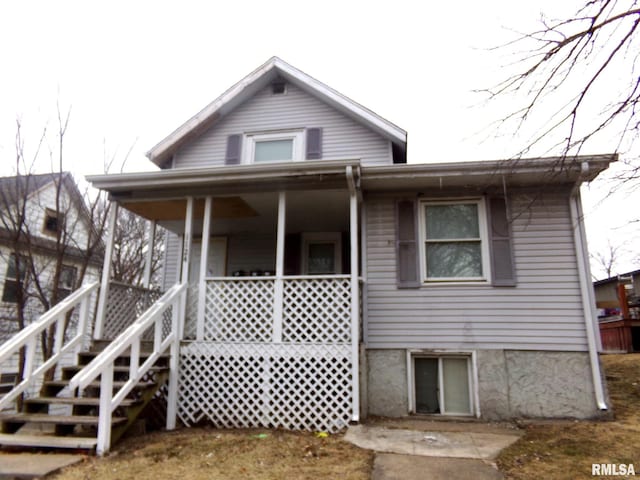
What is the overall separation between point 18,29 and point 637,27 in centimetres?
994

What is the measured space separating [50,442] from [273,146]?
6395 millimetres

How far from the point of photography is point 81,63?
8.72m

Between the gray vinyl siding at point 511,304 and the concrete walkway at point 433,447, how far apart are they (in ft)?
4.03

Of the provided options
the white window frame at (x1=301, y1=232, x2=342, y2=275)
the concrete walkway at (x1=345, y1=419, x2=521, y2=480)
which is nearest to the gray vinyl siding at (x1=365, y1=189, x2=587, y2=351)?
the concrete walkway at (x1=345, y1=419, x2=521, y2=480)

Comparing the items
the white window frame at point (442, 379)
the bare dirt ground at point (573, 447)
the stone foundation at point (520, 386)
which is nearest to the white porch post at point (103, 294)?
the stone foundation at point (520, 386)

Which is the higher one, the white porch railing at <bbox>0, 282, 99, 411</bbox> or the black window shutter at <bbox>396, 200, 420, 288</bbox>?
the black window shutter at <bbox>396, 200, 420, 288</bbox>

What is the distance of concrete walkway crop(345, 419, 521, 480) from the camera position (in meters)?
3.53

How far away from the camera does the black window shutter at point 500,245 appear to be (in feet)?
20.0

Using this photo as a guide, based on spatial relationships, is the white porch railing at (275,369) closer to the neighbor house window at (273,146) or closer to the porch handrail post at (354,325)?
the porch handrail post at (354,325)

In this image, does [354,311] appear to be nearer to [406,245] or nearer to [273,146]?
[406,245]

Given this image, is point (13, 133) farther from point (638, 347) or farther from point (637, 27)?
Answer: point (638, 347)

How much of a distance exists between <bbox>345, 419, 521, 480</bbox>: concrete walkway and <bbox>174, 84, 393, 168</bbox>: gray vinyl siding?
5.15 m

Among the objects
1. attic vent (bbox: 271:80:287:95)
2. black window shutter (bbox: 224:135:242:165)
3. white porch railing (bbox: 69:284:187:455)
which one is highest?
attic vent (bbox: 271:80:287:95)

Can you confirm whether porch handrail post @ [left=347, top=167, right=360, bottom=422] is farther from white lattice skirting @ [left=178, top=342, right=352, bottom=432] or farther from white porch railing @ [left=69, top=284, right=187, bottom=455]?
white porch railing @ [left=69, top=284, right=187, bottom=455]
